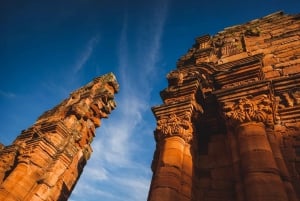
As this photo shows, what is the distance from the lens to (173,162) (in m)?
4.70

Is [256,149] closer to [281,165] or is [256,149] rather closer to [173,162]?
[281,165]

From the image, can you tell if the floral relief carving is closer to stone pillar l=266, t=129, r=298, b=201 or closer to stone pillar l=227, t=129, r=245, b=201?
stone pillar l=227, t=129, r=245, b=201

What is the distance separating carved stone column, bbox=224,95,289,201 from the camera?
352 centimetres

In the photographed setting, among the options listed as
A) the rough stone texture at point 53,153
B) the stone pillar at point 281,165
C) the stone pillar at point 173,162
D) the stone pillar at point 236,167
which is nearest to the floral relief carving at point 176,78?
the stone pillar at point 173,162

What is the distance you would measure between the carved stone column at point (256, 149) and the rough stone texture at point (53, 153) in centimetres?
631

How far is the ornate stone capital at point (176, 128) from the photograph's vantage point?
206 inches

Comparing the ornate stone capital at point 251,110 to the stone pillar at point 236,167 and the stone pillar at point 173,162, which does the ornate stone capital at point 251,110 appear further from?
the stone pillar at point 173,162

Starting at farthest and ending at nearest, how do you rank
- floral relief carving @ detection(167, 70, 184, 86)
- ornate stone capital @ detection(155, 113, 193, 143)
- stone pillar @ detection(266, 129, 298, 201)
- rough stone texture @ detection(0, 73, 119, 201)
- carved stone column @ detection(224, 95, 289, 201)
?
rough stone texture @ detection(0, 73, 119, 201) < floral relief carving @ detection(167, 70, 184, 86) < ornate stone capital @ detection(155, 113, 193, 143) < stone pillar @ detection(266, 129, 298, 201) < carved stone column @ detection(224, 95, 289, 201)

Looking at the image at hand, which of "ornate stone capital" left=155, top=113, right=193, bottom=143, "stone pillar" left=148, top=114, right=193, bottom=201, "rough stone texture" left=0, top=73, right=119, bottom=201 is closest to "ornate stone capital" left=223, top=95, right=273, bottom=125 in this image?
"ornate stone capital" left=155, top=113, right=193, bottom=143

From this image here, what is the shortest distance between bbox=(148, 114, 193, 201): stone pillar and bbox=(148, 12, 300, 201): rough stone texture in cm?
2

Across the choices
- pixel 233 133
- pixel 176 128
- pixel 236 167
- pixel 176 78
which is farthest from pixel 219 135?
pixel 176 78

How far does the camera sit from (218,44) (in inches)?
348

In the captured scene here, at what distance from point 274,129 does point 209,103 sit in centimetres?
167

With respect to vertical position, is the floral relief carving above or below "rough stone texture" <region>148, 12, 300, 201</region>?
above
